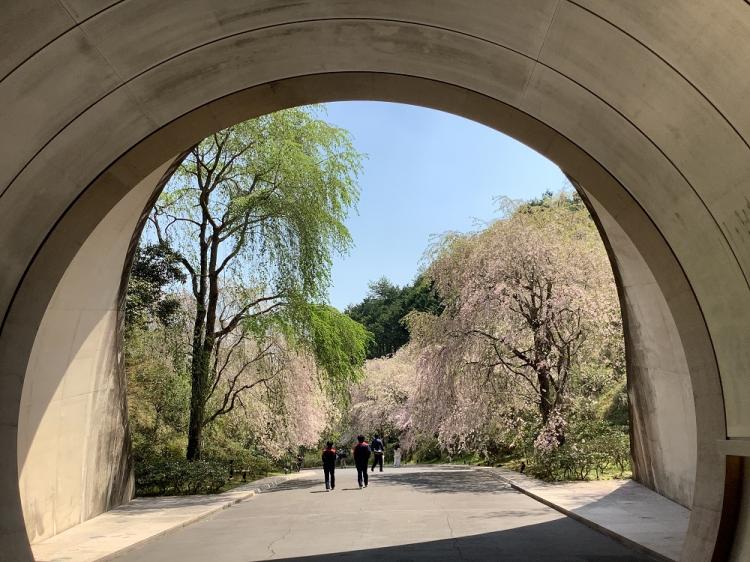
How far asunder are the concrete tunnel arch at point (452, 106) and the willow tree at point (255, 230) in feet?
38.1

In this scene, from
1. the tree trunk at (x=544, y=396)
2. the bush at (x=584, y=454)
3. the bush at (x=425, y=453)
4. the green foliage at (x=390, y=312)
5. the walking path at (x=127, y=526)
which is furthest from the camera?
the green foliage at (x=390, y=312)

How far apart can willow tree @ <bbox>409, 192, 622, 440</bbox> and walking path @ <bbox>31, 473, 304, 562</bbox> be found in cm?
760

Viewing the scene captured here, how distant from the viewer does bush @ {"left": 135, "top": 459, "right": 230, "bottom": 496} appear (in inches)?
700

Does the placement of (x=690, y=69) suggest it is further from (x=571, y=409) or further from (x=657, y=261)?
(x=571, y=409)

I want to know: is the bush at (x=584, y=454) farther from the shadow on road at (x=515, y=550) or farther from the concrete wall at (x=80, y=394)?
the concrete wall at (x=80, y=394)

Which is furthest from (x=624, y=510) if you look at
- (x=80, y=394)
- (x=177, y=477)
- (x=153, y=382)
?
(x=153, y=382)

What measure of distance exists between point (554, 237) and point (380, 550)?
1368 centimetres

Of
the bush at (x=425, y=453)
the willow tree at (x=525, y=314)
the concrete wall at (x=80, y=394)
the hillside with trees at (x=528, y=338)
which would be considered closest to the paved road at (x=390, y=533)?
the concrete wall at (x=80, y=394)

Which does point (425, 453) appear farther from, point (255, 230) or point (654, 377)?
point (654, 377)

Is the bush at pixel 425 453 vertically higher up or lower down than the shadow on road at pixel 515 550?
higher up

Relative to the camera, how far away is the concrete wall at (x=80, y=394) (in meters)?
10.3

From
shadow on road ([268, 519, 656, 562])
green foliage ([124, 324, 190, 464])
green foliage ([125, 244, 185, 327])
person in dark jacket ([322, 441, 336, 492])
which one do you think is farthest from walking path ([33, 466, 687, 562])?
green foliage ([125, 244, 185, 327])

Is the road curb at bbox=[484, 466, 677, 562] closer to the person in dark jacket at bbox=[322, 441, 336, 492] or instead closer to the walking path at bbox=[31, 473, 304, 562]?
the person in dark jacket at bbox=[322, 441, 336, 492]

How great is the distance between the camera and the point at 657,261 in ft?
25.0
